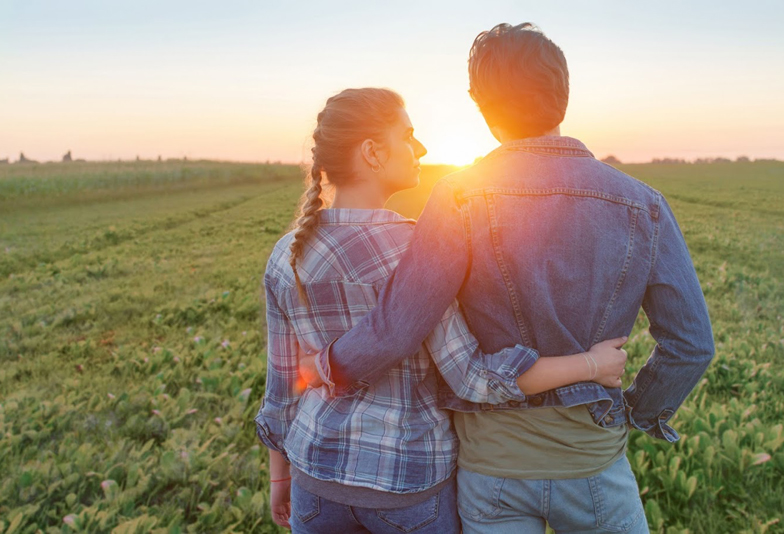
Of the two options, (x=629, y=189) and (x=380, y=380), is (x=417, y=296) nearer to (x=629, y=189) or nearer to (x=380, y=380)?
(x=380, y=380)

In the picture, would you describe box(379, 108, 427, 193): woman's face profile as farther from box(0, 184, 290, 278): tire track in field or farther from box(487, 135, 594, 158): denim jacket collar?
box(0, 184, 290, 278): tire track in field

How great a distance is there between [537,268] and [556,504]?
688 millimetres

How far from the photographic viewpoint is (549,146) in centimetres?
170

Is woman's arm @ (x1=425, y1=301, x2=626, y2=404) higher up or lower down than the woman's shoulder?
lower down

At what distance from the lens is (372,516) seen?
5.74 feet

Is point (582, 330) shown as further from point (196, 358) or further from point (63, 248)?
point (63, 248)

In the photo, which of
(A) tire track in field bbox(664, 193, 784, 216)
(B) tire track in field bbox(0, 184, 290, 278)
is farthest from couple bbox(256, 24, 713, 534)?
(A) tire track in field bbox(664, 193, 784, 216)

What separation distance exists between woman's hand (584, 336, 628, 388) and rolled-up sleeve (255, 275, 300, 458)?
1.00 meters

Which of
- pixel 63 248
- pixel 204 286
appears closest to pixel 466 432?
pixel 204 286

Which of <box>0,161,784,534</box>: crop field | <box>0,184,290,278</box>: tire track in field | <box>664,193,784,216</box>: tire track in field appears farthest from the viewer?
<box>664,193,784,216</box>: tire track in field

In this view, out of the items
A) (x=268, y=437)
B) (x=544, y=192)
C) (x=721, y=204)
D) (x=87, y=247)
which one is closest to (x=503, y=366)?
(x=544, y=192)

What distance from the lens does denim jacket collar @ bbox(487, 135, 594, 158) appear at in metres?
1.70

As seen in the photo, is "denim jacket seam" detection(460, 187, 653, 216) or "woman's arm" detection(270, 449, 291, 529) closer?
"denim jacket seam" detection(460, 187, 653, 216)

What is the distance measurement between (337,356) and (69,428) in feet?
14.4
